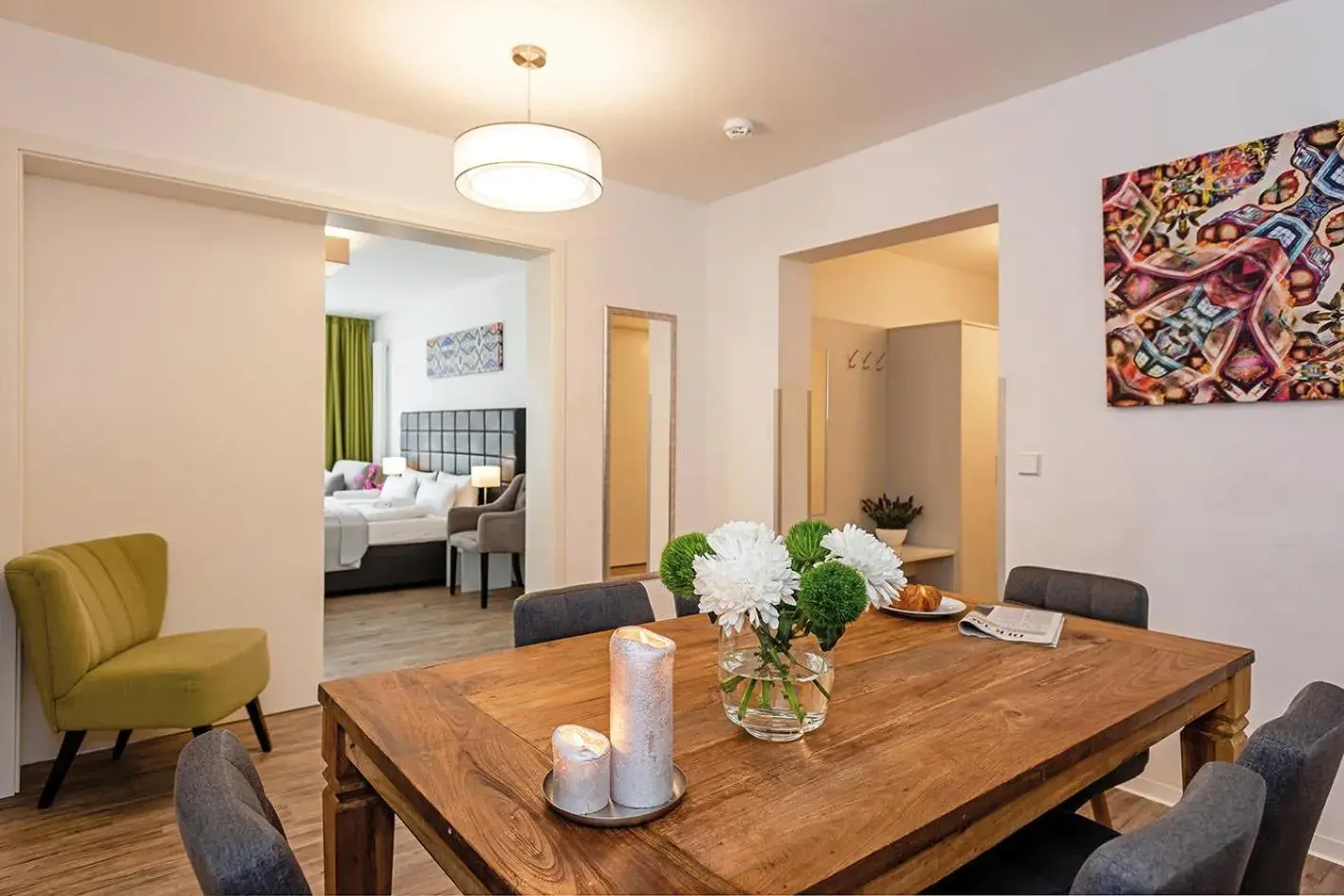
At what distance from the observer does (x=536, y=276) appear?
12.6 ft

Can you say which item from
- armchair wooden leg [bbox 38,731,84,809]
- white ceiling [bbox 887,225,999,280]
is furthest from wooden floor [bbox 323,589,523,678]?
white ceiling [bbox 887,225,999,280]

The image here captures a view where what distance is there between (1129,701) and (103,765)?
10.7ft

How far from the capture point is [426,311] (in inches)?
323

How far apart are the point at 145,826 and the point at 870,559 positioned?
2.44 meters

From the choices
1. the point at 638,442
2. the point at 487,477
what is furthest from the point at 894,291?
the point at 487,477

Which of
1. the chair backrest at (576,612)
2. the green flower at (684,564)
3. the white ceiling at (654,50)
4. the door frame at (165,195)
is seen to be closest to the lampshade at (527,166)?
the white ceiling at (654,50)

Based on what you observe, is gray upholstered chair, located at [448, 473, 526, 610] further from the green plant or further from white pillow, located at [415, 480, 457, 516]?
the green plant

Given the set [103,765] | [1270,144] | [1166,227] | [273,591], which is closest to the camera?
[1270,144]

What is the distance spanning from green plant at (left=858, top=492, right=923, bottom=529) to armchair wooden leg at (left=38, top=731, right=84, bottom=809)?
409 centimetres

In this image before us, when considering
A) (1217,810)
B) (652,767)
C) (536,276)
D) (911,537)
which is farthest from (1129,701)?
(911,537)

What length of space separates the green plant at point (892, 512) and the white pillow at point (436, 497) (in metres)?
3.34

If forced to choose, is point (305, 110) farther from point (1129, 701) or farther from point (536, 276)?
point (1129, 701)

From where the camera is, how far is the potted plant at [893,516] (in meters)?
4.93

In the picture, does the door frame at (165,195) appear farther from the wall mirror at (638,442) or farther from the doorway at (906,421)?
the doorway at (906,421)
